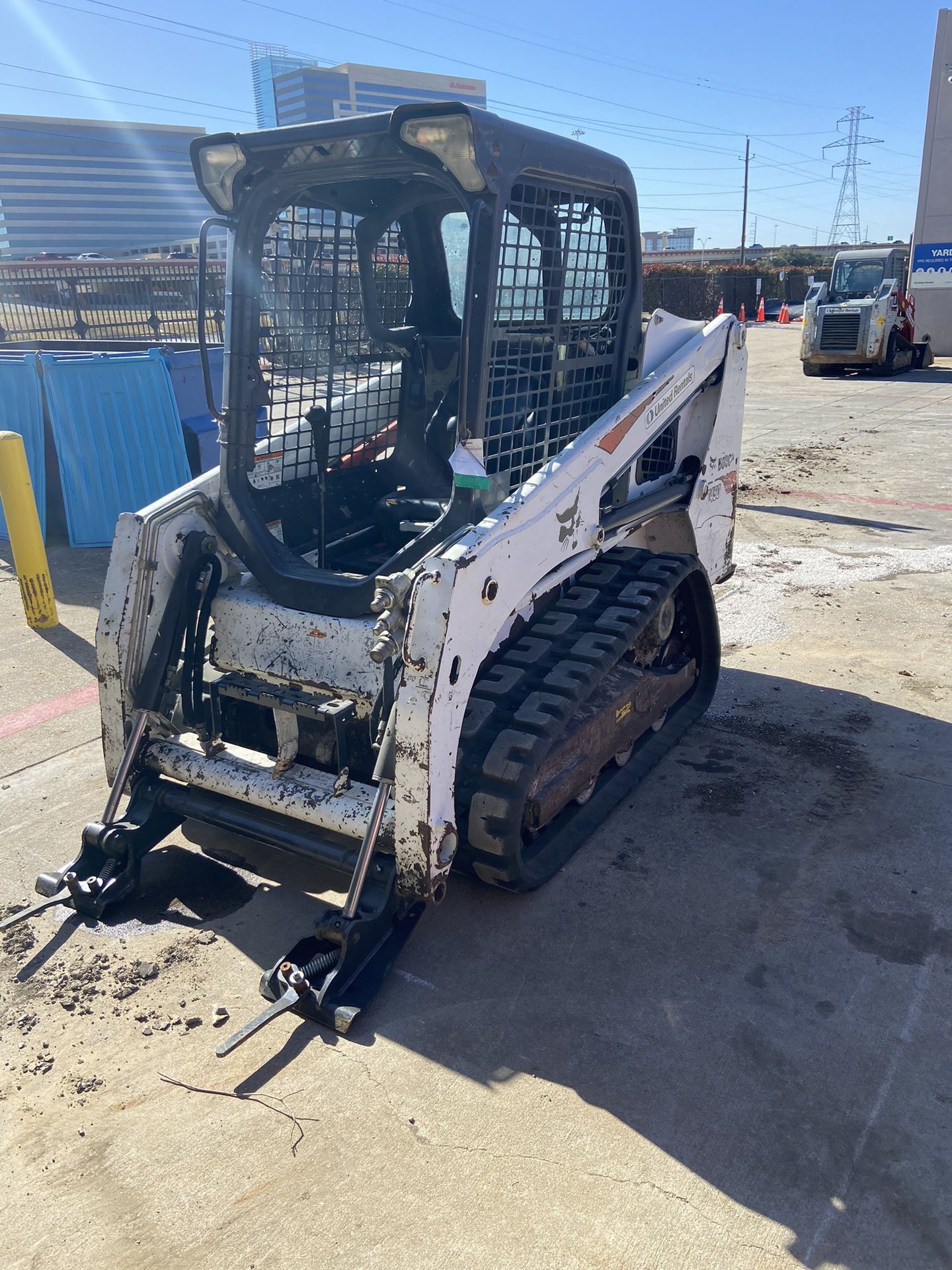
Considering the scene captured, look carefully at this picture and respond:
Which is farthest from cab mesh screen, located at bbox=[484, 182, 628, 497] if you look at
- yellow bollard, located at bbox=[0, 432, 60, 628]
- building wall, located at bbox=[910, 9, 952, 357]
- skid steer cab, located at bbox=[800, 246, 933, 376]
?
building wall, located at bbox=[910, 9, 952, 357]

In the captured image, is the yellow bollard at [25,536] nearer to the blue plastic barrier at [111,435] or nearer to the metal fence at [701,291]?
the blue plastic barrier at [111,435]

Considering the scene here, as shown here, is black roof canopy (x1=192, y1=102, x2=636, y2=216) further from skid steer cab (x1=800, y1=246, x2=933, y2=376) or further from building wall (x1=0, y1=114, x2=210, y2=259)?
building wall (x1=0, y1=114, x2=210, y2=259)

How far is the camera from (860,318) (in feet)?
63.4

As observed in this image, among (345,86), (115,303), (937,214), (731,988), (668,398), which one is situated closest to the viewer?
(731,988)

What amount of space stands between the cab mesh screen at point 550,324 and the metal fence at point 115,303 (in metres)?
10.6

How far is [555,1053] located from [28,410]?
7.35 meters

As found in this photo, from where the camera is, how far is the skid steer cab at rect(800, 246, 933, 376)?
1942 centimetres

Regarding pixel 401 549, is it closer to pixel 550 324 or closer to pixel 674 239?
pixel 550 324

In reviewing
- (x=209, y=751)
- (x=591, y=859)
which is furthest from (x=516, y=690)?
(x=209, y=751)

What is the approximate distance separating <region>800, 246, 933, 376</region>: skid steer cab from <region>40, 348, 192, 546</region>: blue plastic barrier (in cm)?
1534

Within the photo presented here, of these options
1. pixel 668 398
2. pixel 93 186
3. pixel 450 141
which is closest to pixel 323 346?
pixel 450 141

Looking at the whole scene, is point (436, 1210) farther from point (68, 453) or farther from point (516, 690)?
point (68, 453)

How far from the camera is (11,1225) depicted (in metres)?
2.43

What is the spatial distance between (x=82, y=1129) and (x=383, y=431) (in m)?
3.00
